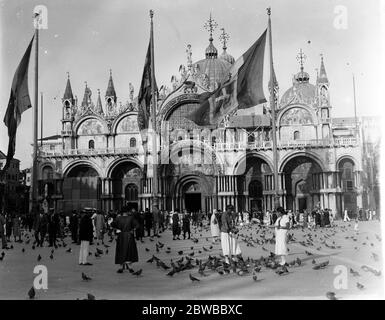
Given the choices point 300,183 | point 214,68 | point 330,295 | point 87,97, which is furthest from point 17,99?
point 214,68

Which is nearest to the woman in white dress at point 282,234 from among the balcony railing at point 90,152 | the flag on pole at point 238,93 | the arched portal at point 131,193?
the flag on pole at point 238,93

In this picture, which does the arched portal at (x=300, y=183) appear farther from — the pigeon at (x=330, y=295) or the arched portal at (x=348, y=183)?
the pigeon at (x=330, y=295)

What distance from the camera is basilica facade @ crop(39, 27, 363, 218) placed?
1758 inches

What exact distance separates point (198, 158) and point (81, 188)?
40.5 ft

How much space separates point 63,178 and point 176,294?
39990 millimetres

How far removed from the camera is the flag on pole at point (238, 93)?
1964cm

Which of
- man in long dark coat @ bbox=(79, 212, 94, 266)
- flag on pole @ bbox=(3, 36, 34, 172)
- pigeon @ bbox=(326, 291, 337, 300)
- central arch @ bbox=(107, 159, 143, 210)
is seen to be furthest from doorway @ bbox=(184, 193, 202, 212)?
pigeon @ bbox=(326, 291, 337, 300)

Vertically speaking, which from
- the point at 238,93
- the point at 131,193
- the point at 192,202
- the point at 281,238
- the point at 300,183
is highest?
the point at 238,93

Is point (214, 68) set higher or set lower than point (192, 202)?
higher

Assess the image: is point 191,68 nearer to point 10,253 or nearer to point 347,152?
point 347,152

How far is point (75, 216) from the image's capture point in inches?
906

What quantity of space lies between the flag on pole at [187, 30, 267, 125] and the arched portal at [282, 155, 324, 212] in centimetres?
2628

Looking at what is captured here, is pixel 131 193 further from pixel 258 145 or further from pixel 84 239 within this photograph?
pixel 84 239

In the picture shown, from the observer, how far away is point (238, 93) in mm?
19766
